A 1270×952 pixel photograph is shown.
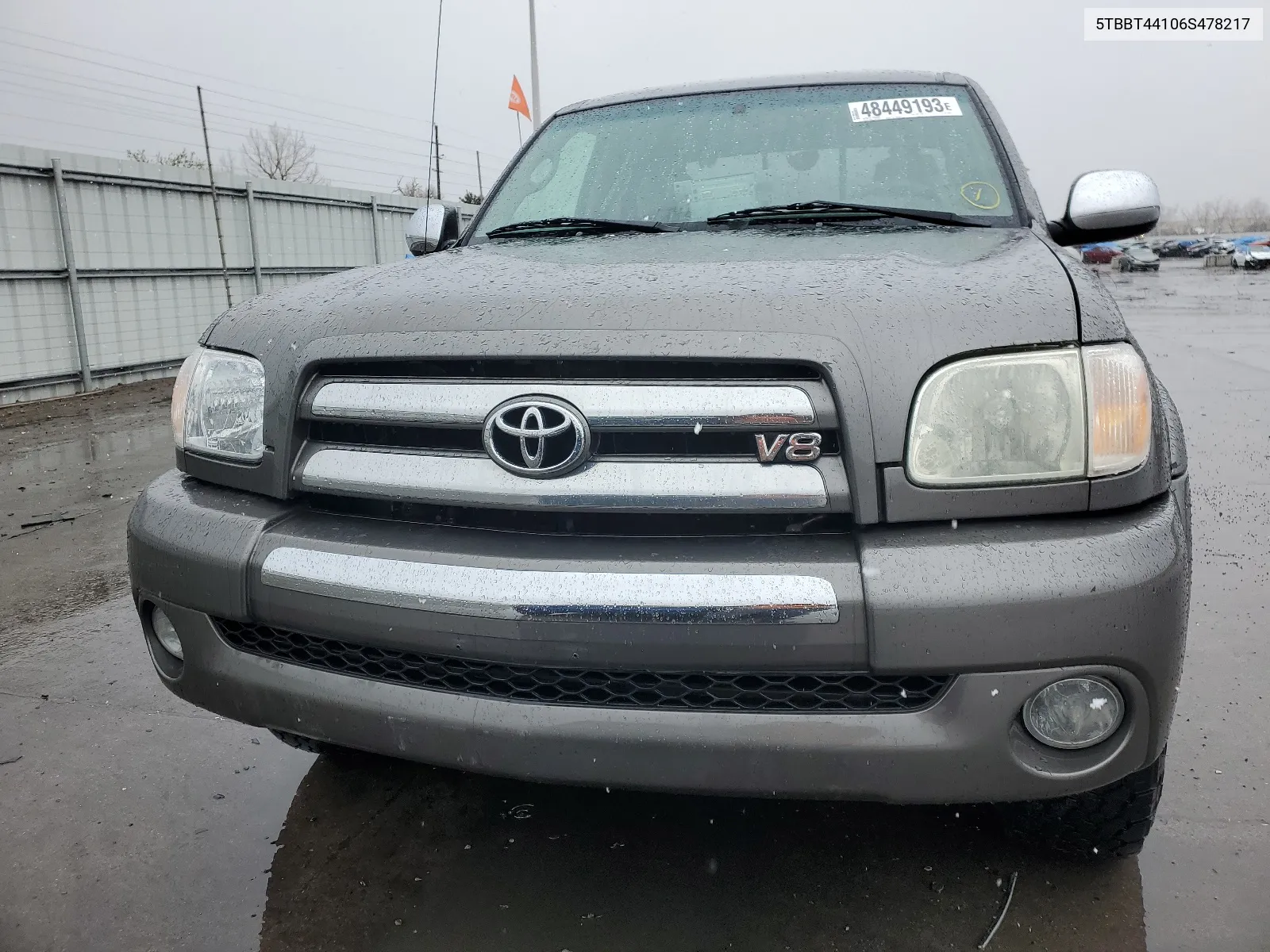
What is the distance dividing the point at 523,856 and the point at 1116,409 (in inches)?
56.8

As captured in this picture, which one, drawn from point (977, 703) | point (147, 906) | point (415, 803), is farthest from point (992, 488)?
point (147, 906)

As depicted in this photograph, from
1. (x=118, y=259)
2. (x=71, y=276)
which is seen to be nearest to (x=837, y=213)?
(x=71, y=276)

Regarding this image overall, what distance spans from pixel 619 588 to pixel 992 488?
608 mm

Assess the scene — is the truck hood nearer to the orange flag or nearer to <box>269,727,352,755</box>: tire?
<box>269,727,352,755</box>: tire

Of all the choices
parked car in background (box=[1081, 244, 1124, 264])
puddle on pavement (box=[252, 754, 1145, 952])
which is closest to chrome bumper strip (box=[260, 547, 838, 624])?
puddle on pavement (box=[252, 754, 1145, 952])

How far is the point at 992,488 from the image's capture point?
150 centimetres

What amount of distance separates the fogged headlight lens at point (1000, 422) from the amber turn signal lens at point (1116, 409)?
0.06 feet

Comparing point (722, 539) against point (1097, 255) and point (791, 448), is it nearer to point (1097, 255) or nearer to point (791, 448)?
point (791, 448)

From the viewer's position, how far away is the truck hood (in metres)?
1.52

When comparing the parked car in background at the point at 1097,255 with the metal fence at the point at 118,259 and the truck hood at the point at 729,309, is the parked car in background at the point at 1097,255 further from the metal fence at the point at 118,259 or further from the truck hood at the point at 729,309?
the metal fence at the point at 118,259

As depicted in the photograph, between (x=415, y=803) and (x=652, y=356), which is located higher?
(x=652, y=356)

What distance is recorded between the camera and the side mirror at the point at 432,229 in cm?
314

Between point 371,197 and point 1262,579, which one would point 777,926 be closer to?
point 1262,579

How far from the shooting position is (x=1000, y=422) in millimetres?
1521
